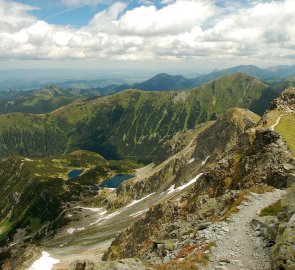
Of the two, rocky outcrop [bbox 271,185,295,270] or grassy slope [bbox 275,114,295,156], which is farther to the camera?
grassy slope [bbox 275,114,295,156]

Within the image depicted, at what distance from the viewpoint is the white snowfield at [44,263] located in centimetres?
12000

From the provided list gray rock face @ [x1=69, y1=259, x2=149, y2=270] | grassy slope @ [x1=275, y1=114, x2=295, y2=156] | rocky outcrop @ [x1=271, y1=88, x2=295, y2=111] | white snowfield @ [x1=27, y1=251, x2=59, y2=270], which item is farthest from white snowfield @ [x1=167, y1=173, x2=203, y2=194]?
gray rock face @ [x1=69, y1=259, x2=149, y2=270]

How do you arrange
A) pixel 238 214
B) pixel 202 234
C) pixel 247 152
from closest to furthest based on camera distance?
pixel 202 234, pixel 238 214, pixel 247 152

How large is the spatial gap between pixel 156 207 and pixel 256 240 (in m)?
62.6

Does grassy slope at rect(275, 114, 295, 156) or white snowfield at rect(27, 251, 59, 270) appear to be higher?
grassy slope at rect(275, 114, 295, 156)

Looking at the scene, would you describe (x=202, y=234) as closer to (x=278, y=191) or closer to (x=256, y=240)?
(x=256, y=240)

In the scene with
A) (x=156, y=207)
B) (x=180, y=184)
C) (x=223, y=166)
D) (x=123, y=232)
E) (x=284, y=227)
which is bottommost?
(x=180, y=184)

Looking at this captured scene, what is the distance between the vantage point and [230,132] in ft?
642

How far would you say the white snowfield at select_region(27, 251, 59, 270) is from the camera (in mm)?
120000

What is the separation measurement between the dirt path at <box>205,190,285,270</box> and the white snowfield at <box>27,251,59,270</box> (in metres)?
98.6

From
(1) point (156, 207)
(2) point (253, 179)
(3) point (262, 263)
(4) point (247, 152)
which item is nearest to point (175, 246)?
(3) point (262, 263)

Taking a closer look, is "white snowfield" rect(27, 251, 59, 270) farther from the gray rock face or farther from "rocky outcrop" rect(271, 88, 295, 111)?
the gray rock face

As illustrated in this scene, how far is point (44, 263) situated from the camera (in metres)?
124

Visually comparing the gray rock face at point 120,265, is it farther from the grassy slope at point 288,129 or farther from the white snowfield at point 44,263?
the white snowfield at point 44,263
